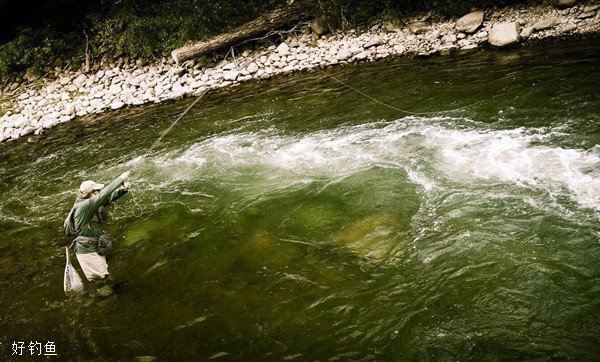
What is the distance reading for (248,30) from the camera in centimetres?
1336

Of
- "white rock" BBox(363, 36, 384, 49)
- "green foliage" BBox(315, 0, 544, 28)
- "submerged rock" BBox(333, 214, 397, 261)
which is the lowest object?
"submerged rock" BBox(333, 214, 397, 261)

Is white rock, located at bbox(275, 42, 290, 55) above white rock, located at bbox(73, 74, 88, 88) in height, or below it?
below

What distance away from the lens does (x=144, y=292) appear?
4789 mm

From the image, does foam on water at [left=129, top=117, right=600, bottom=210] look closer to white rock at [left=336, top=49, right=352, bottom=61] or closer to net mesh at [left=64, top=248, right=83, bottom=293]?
net mesh at [left=64, top=248, right=83, bottom=293]

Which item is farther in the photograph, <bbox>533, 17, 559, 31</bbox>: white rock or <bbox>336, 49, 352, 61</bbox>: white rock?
<bbox>336, 49, 352, 61</bbox>: white rock

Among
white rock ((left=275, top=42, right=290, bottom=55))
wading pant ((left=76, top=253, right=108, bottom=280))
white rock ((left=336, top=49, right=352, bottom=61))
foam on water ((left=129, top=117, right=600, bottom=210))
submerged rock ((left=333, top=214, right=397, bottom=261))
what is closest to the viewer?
submerged rock ((left=333, top=214, right=397, bottom=261))

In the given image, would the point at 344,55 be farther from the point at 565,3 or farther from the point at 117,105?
the point at 117,105

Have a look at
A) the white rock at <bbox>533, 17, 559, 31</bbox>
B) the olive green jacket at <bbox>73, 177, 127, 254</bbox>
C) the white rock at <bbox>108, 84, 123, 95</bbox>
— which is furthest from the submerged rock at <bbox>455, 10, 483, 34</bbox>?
the white rock at <bbox>108, 84, 123, 95</bbox>

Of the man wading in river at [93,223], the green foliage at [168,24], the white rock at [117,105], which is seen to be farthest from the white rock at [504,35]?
the white rock at [117,105]

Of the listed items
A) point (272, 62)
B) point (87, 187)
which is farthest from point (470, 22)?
point (87, 187)

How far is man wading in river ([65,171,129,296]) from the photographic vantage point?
439 centimetres

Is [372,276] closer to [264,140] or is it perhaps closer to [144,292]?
[144,292]

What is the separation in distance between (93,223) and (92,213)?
176 millimetres

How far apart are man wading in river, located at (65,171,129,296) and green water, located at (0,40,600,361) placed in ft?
1.15
